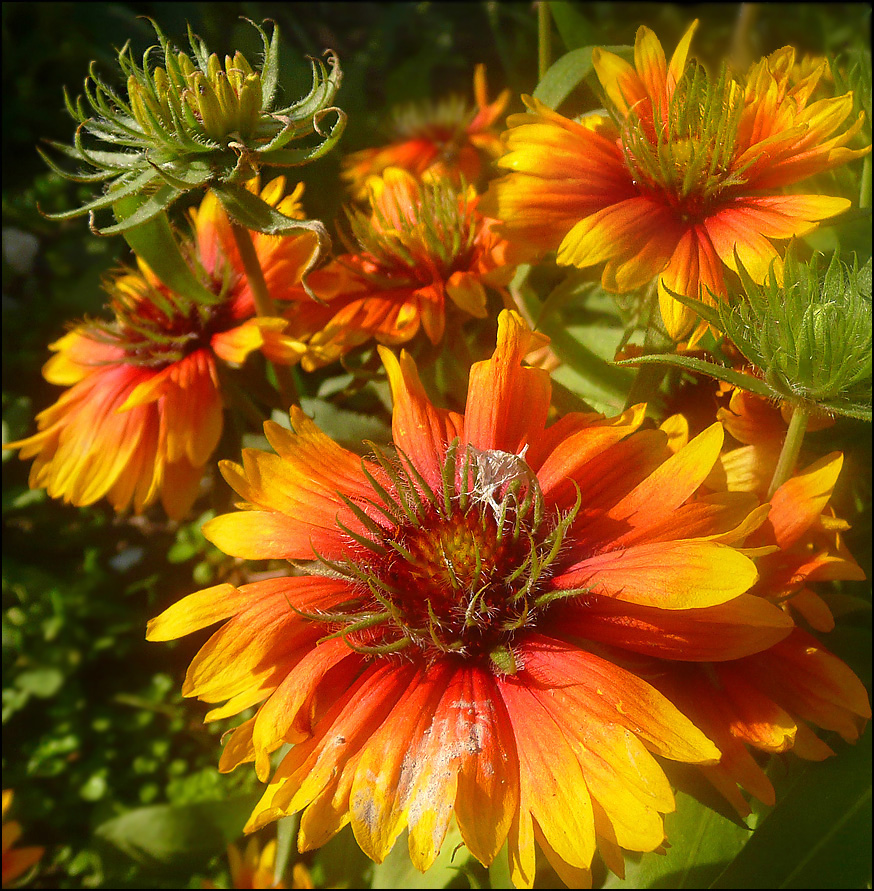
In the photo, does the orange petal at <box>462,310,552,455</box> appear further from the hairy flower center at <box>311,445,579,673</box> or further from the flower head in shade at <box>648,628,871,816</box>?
the flower head in shade at <box>648,628,871,816</box>

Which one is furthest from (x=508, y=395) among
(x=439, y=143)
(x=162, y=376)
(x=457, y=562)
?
(x=439, y=143)

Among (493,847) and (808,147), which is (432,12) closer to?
(808,147)

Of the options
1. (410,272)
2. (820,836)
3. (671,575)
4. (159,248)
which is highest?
(159,248)

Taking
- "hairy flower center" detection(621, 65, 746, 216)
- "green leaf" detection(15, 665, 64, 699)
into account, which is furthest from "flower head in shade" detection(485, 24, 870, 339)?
"green leaf" detection(15, 665, 64, 699)

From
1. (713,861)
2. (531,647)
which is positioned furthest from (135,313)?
(713,861)

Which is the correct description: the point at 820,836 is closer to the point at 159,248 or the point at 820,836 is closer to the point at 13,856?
the point at 159,248

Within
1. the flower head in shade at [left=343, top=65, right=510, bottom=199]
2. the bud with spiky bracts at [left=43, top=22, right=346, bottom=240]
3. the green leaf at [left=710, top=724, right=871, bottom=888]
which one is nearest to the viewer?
the bud with spiky bracts at [left=43, top=22, right=346, bottom=240]

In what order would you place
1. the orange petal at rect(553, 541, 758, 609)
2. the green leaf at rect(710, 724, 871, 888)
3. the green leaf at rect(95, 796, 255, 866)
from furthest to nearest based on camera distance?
the green leaf at rect(95, 796, 255, 866) < the green leaf at rect(710, 724, 871, 888) < the orange petal at rect(553, 541, 758, 609)
